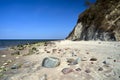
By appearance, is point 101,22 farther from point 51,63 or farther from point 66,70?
point 66,70

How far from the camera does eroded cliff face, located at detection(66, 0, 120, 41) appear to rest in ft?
69.0

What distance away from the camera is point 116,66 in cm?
791

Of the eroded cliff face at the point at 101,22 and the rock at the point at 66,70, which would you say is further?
the eroded cliff face at the point at 101,22

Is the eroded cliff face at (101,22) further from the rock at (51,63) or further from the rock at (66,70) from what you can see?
the rock at (66,70)

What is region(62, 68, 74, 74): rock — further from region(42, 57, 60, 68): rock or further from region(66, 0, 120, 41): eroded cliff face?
region(66, 0, 120, 41): eroded cliff face

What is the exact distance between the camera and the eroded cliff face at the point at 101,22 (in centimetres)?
2103

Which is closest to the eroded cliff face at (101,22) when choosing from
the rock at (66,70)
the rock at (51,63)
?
the rock at (51,63)

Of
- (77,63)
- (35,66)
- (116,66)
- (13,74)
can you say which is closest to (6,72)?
(13,74)

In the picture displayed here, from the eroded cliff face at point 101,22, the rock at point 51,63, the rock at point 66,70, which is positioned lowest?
the rock at point 66,70

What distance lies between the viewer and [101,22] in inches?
953

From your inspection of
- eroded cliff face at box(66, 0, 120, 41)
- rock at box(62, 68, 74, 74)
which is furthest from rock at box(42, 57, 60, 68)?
eroded cliff face at box(66, 0, 120, 41)

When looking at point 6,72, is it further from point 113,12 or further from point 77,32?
point 77,32

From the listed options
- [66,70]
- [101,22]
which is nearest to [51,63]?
[66,70]

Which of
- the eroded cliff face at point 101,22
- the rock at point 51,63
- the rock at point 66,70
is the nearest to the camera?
the rock at point 66,70
